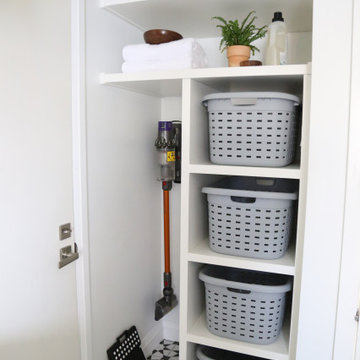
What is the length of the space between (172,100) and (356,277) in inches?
51.7

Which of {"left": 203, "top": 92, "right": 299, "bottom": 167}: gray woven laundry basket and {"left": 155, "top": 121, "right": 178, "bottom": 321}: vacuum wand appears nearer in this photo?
{"left": 203, "top": 92, "right": 299, "bottom": 167}: gray woven laundry basket

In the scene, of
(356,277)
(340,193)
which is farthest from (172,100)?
(356,277)

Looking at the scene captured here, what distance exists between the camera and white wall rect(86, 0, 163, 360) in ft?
4.84

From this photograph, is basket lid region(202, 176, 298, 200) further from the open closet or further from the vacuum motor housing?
the vacuum motor housing

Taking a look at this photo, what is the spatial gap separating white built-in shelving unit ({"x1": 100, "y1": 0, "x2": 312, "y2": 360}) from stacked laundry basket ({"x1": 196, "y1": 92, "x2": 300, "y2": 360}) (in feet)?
0.15

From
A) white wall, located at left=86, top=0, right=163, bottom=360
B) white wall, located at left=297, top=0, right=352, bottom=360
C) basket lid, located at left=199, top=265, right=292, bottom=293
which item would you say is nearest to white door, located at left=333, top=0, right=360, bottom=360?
white wall, located at left=297, top=0, right=352, bottom=360

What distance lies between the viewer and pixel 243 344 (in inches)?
57.3

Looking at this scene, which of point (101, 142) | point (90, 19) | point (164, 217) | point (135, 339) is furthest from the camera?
point (164, 217)

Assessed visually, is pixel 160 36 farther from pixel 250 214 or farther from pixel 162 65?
pixel 250 214

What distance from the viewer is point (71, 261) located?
136 cm

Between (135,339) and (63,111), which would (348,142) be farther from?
(135,339)

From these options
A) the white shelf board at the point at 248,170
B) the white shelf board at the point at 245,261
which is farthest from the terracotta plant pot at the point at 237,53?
the white shelf board at the point at 245,261

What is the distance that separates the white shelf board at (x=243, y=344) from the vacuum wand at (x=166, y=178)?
0.51 metres

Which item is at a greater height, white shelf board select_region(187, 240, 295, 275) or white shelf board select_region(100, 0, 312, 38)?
white shelf board select_region(100, 0, 312, 38)
